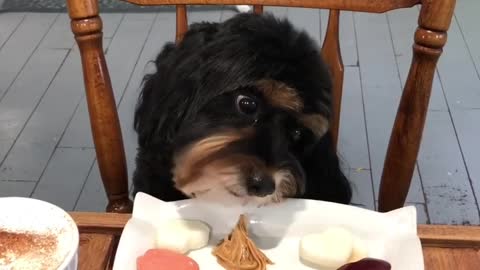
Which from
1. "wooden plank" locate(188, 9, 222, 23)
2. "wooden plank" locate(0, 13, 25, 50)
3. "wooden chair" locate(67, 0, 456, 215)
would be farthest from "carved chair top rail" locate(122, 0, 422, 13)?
"wooden plank" locate(0, 13, 25, 50)

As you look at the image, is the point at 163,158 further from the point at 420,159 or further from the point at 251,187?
the point at 420,159

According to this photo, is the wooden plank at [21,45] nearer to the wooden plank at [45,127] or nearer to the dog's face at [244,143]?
the wooden plank at [45,127]

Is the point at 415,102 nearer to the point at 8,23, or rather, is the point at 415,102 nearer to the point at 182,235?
the point at 182,235

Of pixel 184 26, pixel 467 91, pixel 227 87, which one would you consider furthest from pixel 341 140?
pixel 227 87

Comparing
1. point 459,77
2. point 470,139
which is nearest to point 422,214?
point 470,139

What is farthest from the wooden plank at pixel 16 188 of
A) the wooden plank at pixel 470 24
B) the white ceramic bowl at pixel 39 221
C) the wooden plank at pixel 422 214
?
the wooden plank at pixel 470 24
